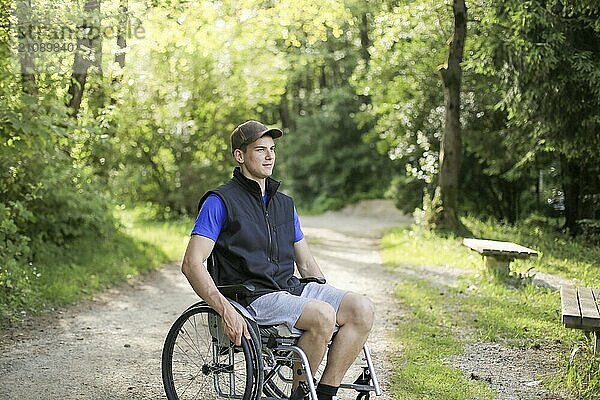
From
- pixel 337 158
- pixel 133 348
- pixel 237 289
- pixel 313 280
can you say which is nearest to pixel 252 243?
pixel 237 289

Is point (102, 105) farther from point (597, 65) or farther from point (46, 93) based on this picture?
point (597, 65)

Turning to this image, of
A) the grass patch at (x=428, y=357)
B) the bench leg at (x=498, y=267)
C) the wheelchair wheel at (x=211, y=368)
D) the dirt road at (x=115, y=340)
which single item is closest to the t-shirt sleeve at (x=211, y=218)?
the wheelchair wheel at (x=211, y=368)

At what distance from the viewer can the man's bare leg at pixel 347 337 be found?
405 centimetres

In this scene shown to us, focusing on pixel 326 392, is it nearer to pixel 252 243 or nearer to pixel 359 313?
pixel 359 313

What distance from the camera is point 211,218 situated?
4.18 meters

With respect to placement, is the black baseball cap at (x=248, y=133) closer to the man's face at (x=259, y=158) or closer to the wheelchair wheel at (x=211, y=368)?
the man's face at (x=259, y=158)

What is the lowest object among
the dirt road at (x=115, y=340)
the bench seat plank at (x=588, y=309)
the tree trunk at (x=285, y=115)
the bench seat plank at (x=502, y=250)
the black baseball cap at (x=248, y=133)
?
the dirt road at (x=115, y=340)

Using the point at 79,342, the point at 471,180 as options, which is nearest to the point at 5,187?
the point at 79,342

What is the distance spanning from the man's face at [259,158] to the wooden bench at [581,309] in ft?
6.49

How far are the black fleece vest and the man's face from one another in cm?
5

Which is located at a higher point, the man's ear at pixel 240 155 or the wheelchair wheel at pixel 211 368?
the man's ear at pixel 240 155

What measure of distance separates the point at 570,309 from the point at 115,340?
3387 mm

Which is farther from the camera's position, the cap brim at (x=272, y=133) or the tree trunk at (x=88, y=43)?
the tree trunk at (x=88, y=43)

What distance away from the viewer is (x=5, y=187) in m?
8.39
